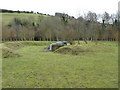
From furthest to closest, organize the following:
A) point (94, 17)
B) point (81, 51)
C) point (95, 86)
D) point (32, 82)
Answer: point (94, 17) → point (81, 51) → point (32, 82) → point (95, 86)

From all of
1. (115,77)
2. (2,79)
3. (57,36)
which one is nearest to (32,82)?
(2,79)

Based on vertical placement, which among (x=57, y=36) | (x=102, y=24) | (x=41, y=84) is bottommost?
(x=41, y=84)

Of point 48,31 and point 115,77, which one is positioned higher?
point 48,31

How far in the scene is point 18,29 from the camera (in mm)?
48906

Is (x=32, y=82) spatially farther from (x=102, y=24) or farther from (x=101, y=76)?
(x=102, y=24)

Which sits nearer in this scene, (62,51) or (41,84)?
(41,84)

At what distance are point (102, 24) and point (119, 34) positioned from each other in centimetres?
1526

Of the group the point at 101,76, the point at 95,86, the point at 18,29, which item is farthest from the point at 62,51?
the point at 18,29

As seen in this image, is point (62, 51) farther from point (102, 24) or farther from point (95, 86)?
point (102, 24)

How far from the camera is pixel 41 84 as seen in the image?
603 centimetres

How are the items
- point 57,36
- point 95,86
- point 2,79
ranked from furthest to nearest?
point 57,36
point 2,79
point 95,86

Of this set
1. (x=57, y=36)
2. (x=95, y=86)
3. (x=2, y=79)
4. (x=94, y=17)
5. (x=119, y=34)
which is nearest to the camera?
(x=95, y=86)

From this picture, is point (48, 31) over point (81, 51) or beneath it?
over

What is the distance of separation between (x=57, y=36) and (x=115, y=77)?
131 feet
